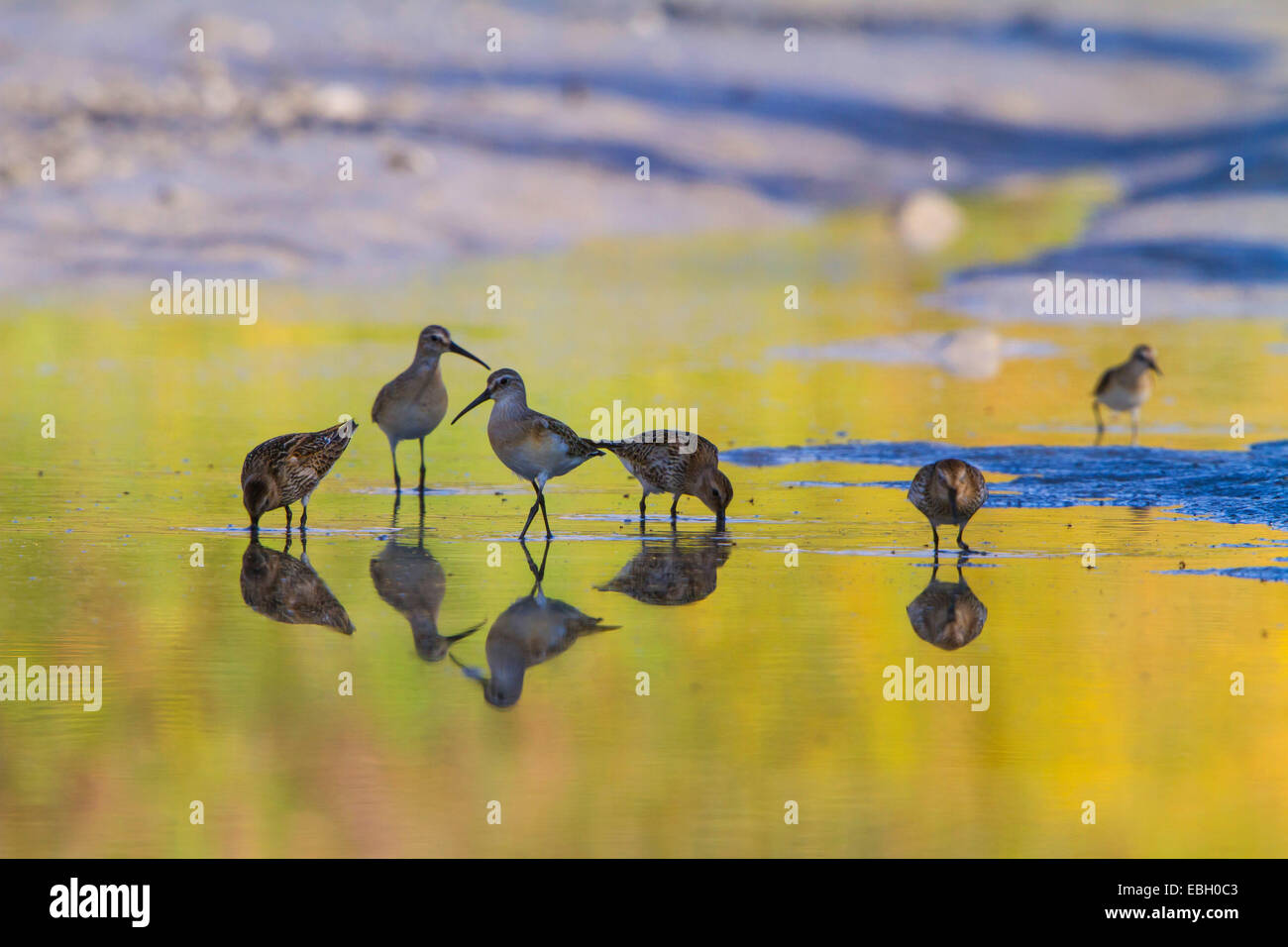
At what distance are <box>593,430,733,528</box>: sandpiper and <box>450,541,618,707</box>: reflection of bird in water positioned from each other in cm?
220

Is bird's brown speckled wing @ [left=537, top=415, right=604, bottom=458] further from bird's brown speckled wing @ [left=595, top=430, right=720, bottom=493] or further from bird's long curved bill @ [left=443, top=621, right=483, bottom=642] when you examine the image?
bird's long curved bill @ [left=443, top=621, right=483, bottom=642]

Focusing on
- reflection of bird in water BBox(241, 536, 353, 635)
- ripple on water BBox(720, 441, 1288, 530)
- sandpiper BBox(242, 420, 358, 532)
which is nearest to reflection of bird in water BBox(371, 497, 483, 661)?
reflection of bird in water BBox(241, 536, 353, 635)

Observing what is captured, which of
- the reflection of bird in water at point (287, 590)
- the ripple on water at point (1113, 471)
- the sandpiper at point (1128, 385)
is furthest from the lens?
the sandpiper at point (1128, 385)

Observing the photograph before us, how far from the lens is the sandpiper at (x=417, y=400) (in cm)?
1365

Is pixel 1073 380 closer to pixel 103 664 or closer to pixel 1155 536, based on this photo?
pixel 1155 536

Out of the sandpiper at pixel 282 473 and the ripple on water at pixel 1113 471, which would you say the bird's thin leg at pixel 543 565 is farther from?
the ripple on water at pixel 1113 471

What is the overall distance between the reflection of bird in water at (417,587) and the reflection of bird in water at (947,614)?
6.92 feet

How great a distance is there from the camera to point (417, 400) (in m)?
13.6

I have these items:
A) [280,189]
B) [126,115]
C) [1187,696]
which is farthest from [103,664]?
[126,115]

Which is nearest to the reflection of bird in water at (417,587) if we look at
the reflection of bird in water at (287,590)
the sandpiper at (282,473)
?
the reflection of bird in water at (287,590)

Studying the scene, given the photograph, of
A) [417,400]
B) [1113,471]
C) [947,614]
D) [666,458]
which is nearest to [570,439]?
[666,458]

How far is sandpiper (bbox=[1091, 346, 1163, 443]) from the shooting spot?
16938mm

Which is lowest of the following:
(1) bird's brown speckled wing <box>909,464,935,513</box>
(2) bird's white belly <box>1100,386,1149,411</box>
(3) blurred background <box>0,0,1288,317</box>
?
(1) bird's brown speckled wing <box>909,464,935,513</box>

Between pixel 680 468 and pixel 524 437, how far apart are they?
3.32ft
